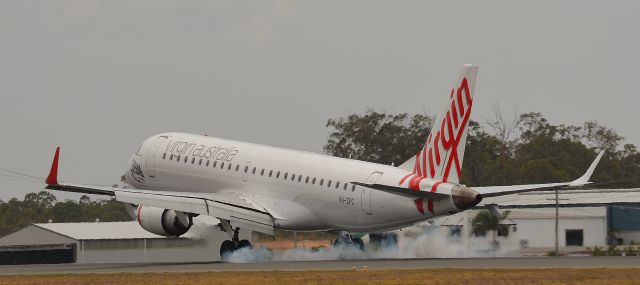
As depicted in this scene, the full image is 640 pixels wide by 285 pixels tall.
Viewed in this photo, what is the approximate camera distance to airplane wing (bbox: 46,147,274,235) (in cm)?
6581

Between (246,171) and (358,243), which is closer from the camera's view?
(358,243)

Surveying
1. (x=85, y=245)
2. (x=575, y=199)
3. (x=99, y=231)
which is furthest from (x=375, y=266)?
(x=575, y=199)

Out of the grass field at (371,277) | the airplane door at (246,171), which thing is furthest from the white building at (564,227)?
the grass field at (371,277)

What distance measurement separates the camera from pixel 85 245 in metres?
95.5

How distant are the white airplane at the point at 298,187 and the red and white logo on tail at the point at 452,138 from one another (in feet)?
0.14

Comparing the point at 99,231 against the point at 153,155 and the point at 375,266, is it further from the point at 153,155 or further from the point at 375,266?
the point at 375,266

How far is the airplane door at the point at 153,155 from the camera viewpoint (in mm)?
77625

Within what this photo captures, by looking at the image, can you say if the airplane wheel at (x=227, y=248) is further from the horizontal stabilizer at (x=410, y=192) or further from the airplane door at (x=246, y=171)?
the horizontal stabilizer at (x=410, y=192)

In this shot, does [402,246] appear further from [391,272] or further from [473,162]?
[473,162]

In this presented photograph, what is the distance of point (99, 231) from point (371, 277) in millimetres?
52464

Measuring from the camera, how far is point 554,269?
5166 cm

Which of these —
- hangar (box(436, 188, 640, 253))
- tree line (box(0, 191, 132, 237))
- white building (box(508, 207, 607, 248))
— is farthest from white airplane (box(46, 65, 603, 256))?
tree line (box(0, 191, 132, 237))

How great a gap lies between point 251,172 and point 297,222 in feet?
14.1

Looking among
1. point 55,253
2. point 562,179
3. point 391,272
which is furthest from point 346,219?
point 562,179
